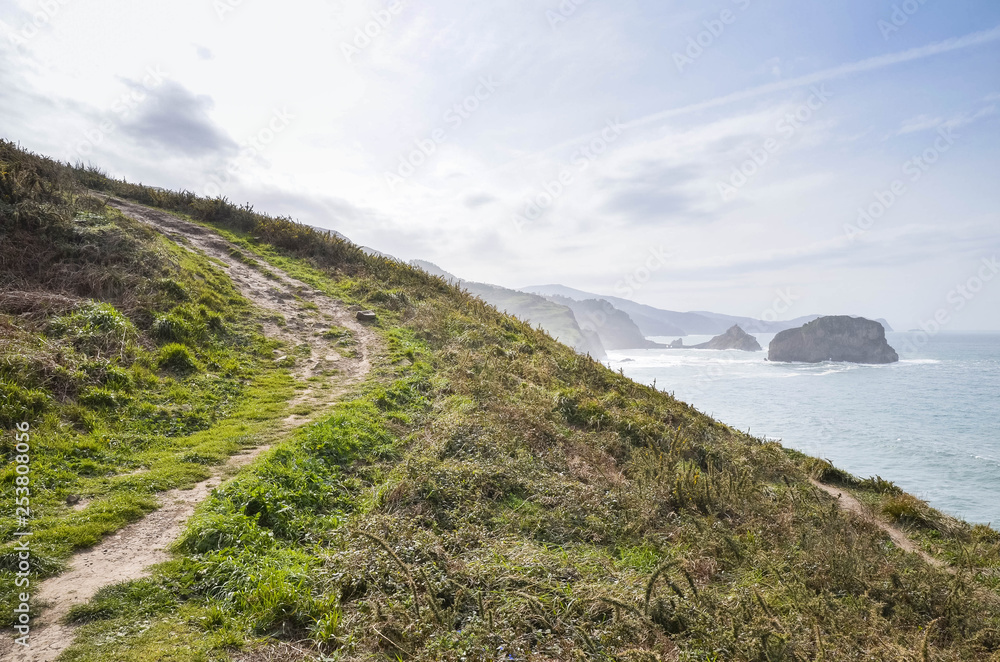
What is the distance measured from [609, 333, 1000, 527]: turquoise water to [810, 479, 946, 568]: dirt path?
9894 mm

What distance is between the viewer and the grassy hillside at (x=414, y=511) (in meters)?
3.94

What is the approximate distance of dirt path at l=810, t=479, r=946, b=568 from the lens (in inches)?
321

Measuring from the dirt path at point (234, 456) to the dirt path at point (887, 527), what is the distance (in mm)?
11716

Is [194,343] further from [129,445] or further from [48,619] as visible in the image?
[48,619]

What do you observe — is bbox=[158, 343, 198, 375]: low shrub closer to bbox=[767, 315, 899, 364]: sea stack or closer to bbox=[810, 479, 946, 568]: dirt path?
bbox=[810, 479, 946, 568]: dirt path

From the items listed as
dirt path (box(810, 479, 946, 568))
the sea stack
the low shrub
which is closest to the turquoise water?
dirt path (box(810, 479, 946, 568))

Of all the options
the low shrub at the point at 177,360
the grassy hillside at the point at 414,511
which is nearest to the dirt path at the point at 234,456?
the grassy hillside at the point at 414,511

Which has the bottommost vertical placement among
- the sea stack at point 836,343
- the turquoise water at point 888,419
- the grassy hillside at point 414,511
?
the turquoise water at point 888,419

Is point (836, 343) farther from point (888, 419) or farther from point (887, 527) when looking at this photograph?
point (887, 527)

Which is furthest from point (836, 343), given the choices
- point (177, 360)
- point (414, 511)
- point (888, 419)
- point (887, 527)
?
point (177, 360)

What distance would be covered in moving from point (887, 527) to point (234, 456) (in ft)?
44.5

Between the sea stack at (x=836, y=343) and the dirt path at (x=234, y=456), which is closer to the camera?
the dirt path at (x=234, y=456)

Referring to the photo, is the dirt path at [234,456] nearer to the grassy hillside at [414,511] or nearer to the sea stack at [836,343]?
the grassy hillside at [414,511]

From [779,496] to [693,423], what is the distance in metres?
4.35
